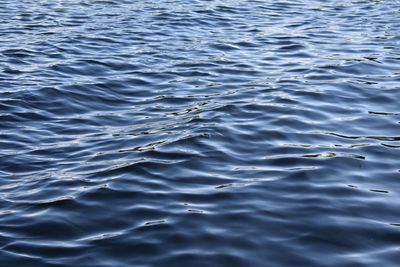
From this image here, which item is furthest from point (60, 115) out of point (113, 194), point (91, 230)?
point (91, 230)

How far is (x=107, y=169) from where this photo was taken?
789cm

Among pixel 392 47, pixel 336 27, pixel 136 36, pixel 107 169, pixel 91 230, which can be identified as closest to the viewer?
pixel 91 230

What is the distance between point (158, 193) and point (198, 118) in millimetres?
2495

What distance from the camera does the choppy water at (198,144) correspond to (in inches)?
245

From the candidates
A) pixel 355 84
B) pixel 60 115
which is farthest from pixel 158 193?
pixel 355 84

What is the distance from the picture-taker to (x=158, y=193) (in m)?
7.21

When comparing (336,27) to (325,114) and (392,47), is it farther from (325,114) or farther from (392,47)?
(325,114)

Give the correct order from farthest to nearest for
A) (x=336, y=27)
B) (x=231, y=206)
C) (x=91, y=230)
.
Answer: (x=336, y=27) → (x=231, y=206) → (x=91, y=230)

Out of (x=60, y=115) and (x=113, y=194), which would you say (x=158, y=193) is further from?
(x=60, y=115)

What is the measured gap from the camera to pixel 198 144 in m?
8.52

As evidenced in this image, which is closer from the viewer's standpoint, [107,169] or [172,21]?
[107,169]

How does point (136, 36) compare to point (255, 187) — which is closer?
point (255, 187)

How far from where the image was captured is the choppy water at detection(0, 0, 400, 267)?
6.21 meters

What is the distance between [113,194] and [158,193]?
1.46 ft
